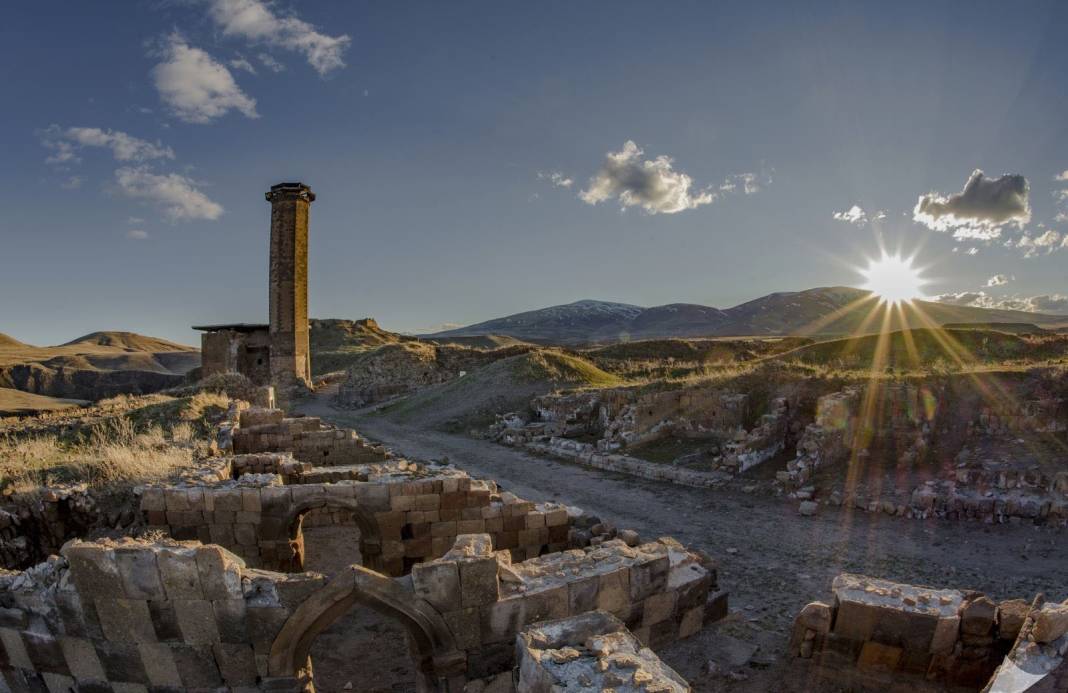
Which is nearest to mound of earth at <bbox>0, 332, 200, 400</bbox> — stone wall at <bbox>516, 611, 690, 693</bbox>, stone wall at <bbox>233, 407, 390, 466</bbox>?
stone wall at <bbox>233, 407, 390, 466</bbox>

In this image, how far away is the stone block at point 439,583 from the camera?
5.27m

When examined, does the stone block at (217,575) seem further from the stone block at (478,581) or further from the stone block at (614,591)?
the stone block at (614,591)

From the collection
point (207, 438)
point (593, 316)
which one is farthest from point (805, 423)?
point (593, 316)

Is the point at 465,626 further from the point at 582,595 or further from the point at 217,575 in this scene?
the point at 217,575

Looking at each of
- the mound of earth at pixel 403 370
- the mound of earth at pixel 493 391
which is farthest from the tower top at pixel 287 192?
the mound of earth at pixel 493 391

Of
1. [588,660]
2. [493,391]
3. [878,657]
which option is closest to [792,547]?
[878,657]

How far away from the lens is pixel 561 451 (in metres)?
18.3

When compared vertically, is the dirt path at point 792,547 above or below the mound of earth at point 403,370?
below

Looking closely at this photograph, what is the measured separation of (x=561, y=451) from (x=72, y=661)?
13.9m

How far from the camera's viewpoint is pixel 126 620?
5.10 meters

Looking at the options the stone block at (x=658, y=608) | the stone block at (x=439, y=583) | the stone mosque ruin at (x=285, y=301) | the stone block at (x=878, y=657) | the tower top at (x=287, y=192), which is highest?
the tower top at (x=287, y=192)

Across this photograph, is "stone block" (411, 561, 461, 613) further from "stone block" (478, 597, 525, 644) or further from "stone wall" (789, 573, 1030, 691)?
Answer: "stone wall" (789, 573, 1030, 691)

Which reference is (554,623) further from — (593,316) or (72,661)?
(593,316)

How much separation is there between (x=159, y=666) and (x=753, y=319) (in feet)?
446
